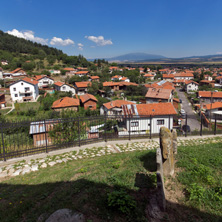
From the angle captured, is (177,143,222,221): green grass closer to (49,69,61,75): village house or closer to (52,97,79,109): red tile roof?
(52,97,79,109): red tile roof

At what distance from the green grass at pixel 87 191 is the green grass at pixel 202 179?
2.91ft

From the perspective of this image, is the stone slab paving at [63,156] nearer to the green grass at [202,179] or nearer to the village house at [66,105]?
the green grass at [202,179]

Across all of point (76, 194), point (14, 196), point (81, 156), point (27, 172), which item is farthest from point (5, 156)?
point (76, 194)

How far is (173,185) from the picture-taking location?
4359mm

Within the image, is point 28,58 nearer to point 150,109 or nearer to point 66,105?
point 66,105

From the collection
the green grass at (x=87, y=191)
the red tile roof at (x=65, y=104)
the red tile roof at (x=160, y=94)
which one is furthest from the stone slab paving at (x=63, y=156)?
the red tile roof at (x=160, y=94)

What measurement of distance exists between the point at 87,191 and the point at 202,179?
116 inches

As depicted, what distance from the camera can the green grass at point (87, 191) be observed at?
3.41m

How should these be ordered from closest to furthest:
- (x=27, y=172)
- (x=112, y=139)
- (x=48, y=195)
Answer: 1. (x=48, y=195)
2. (x=27, y=172)
3. (x=112, y=139)

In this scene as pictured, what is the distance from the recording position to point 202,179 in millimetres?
4469

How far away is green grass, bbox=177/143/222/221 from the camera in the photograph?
3.68 m

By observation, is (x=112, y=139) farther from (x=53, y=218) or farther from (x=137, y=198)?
(x=53, y=218)

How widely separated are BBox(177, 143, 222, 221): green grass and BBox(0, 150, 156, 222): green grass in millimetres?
887

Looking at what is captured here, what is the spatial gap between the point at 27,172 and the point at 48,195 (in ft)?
8.21
